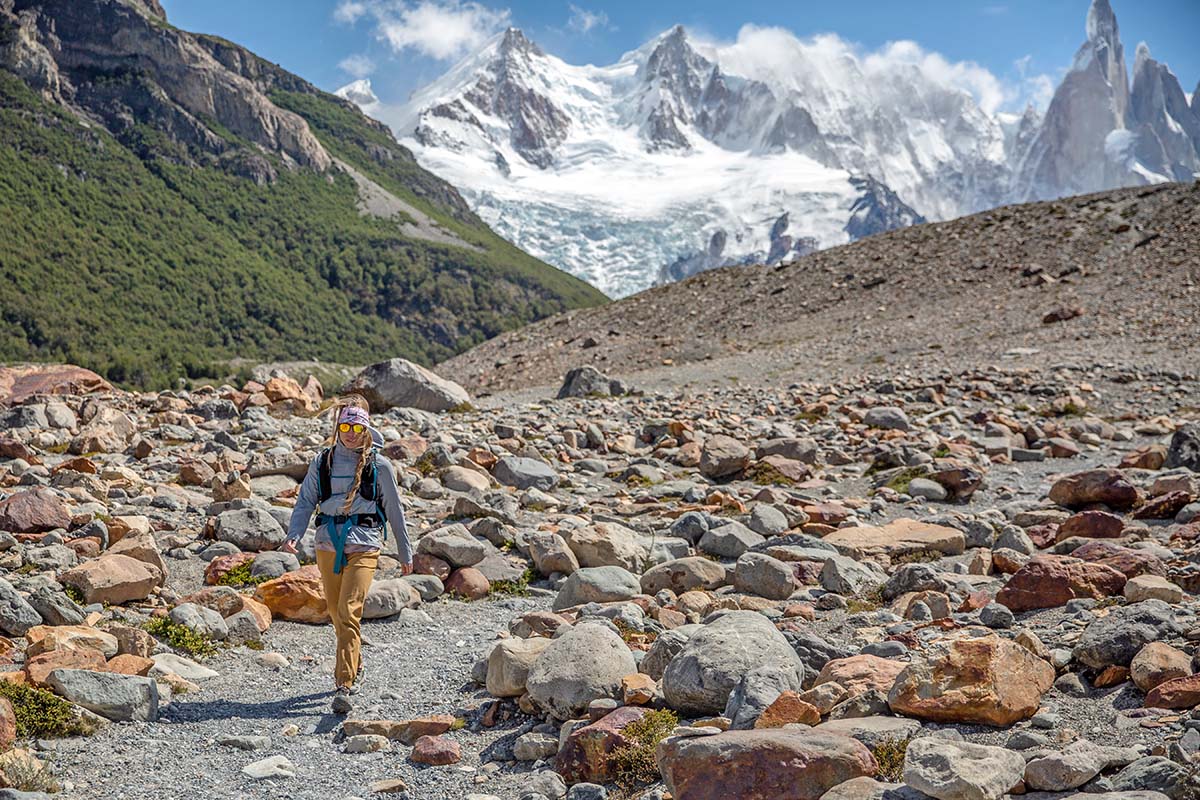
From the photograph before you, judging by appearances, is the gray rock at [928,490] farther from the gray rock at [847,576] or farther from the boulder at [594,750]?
the boulder at [594,750]

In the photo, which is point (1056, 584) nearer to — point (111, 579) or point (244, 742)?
point (244, 742)

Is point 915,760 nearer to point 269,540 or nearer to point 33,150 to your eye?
point 269,540

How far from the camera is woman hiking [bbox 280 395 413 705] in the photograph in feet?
23.3

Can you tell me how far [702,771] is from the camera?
4566 millimetres

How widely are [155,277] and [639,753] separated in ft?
547

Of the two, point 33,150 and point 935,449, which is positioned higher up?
point 33,150

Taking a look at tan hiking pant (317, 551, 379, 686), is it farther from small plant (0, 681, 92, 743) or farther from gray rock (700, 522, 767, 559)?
gray rock (700, 522, 767, 559)

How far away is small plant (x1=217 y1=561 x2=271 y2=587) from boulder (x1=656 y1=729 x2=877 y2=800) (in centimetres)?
604

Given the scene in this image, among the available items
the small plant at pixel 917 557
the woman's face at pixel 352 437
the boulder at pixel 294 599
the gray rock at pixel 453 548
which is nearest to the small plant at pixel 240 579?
the boulder at pixel 294 599

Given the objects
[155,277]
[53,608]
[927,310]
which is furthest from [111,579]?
[155,277]

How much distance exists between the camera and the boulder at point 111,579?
8.33 metres

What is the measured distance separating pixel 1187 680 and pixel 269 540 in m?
8.74

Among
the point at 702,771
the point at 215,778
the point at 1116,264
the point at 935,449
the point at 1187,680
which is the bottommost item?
the point at 215,778

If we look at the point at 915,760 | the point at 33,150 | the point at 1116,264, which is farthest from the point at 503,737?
Answer: the point at 33,150
